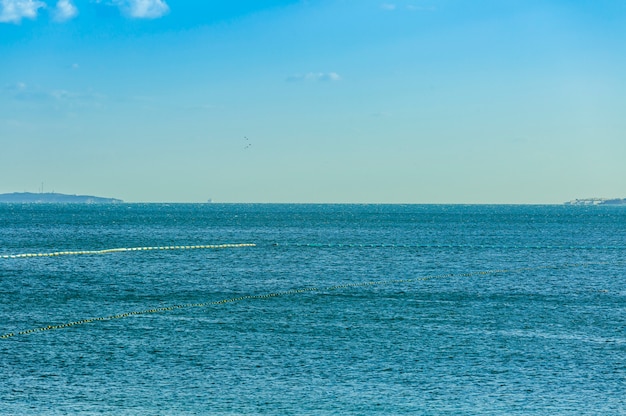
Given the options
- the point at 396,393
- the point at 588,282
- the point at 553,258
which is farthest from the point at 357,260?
the point at 396,393

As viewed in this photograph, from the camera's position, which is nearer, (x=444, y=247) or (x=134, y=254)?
(x=134, y=254)

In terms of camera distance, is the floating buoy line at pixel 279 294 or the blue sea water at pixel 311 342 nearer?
the blue sea water at pixel 311 342

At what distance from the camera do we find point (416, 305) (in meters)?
49.1

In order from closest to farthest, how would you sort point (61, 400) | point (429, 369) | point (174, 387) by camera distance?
point (61, 400)
point (174, 387)
point (429, 369)

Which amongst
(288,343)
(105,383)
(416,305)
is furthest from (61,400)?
(416,305)

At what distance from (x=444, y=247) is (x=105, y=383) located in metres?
82.0

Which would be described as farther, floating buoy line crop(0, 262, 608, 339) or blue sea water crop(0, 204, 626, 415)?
floating buoy line crop(0, 262, 608, 339)

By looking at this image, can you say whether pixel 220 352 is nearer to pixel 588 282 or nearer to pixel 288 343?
pixel 288 343

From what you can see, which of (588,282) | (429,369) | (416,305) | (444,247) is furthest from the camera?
(444,247)

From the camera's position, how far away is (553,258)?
90.3m

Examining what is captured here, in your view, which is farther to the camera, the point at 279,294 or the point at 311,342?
the point at 279,294

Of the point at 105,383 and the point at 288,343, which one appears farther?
the point at 288,343

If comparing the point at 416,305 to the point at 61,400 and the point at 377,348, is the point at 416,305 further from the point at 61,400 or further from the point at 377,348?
the point at 61,400

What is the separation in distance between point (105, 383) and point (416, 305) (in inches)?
935
